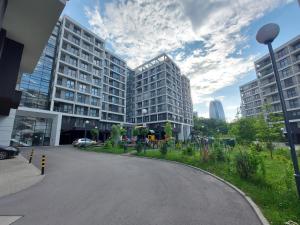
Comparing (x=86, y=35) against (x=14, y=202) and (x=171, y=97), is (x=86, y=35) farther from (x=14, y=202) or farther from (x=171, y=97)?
(x=14, y=202)

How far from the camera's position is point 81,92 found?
138 feet

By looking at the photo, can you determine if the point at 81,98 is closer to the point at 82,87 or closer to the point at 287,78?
the point at 82,87

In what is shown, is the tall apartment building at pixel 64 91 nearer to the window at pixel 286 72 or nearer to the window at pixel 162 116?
the window at pixel 162 116

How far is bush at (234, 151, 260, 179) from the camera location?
764 centimetres

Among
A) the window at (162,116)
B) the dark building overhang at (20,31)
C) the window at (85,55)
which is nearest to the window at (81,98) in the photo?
the window at (85,55)

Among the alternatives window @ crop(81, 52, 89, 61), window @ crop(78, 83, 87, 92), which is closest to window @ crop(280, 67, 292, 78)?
window @ crop(78, 83, 87, 92)

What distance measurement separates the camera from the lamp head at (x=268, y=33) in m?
5.31

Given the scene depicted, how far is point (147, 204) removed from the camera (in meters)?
5.25

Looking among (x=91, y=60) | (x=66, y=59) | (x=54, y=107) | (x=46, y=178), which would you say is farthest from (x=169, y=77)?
(x=46, y=178)

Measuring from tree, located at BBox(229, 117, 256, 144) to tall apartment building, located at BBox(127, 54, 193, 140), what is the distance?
119ft

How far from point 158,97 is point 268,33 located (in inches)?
2211

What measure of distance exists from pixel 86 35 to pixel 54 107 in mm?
24701

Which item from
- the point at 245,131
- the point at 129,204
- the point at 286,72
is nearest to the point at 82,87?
the point at 245,131

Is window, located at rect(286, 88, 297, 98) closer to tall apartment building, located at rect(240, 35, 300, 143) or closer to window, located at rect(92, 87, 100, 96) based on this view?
tall apartment building, located at rect(240, 35, 300, 143)
